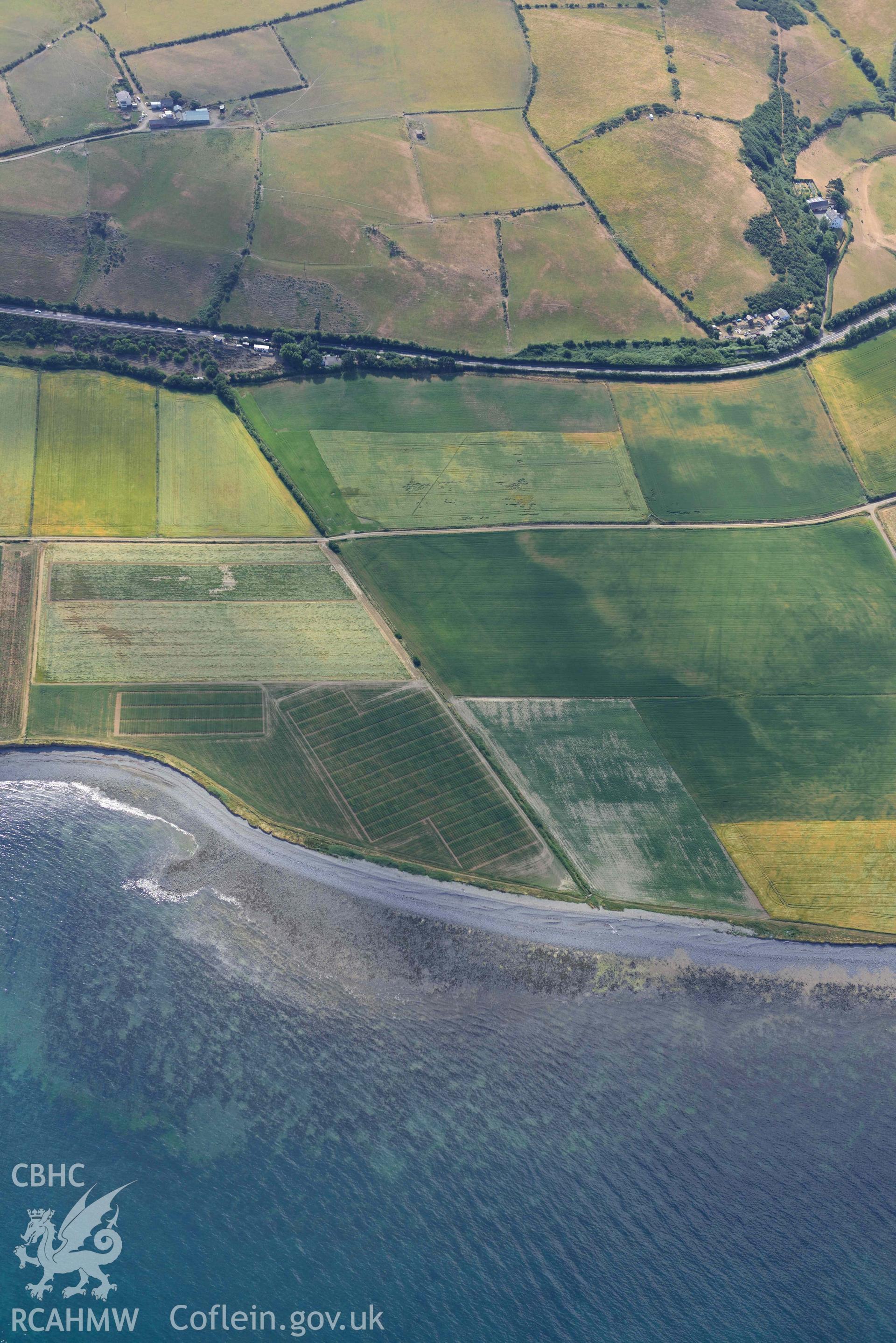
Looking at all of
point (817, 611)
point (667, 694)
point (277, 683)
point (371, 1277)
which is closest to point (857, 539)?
point (817, 611)

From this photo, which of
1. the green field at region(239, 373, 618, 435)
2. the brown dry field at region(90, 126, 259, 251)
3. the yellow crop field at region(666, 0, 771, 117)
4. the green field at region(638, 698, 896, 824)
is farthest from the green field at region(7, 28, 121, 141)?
the green field at region(638, 698, 896, 824)

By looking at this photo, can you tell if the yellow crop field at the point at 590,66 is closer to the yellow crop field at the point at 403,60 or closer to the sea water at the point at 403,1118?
the yellow crop field at the point at 403,60

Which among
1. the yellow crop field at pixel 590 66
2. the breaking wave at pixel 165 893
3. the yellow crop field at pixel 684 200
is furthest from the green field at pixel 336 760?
the yellow crop field at pixel 590 66

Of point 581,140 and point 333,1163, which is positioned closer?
point 333,1163

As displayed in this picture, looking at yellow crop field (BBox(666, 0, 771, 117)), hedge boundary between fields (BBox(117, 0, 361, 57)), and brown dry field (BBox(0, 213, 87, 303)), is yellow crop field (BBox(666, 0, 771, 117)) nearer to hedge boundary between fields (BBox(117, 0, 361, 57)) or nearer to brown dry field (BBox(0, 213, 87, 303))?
hedge boundary between fields (BBox(117, 0, 361, 57))

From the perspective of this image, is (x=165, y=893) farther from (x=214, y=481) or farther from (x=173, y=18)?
(x=173, y=18)

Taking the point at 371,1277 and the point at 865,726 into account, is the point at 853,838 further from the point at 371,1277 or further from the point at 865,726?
the point at 371,1277
